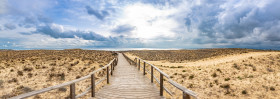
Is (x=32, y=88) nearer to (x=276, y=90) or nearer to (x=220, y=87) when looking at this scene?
(x=220, y=87)

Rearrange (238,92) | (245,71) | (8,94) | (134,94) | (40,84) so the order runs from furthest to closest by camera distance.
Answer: (245,71)
(40,84)
(8,94)
(238,92)
(134,94)

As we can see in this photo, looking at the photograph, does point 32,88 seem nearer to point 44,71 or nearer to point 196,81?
point 44,71

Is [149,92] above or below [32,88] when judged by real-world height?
above

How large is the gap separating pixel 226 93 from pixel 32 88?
1473 cm

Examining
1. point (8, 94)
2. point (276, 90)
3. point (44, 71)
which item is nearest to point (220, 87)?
point (276, 90)

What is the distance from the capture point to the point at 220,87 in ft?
33.4

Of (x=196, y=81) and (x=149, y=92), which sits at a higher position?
(x=149, y=92)

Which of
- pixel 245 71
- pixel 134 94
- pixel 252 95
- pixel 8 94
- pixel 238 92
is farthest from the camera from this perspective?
pixel 245 71

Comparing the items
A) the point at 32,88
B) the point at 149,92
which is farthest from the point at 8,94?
the point at 149,92

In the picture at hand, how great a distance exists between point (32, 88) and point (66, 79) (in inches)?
116

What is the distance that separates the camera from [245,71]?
14.2m

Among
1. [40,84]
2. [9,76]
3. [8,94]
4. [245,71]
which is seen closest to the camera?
[8,94]

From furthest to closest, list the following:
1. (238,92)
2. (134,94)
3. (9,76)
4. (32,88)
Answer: (9,76)
(32,88)
(238,92)
(134,94)

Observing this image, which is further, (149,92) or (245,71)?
(245,71)
